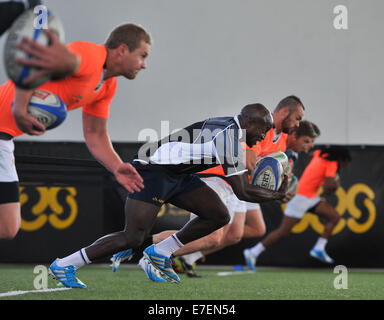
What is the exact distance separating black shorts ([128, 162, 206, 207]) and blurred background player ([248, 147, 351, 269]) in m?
3.72

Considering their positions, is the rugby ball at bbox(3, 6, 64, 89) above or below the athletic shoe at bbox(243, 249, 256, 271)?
above

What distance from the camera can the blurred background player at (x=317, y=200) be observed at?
860 centimetres

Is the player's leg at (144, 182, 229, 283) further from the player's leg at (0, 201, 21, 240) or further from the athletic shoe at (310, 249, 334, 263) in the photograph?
the athletic shoe at (310, 249, 334, 263)

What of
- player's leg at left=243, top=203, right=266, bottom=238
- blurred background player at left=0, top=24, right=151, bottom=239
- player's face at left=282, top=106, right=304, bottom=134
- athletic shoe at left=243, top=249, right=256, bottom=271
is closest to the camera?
blurred background player at left=0, top=24, right=151, bottom=239

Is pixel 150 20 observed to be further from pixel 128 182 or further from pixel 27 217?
pixel 128 182

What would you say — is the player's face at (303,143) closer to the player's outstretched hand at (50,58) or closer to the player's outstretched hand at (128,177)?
the player's outstretched hand at (128,177)

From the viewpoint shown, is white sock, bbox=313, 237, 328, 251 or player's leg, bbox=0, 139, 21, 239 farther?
white sock, bbox=313, 237, 328, 251

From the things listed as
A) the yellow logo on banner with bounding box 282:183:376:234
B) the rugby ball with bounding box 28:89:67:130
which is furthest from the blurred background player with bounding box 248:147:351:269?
the rugby ball with bounding box 28:89:67:130

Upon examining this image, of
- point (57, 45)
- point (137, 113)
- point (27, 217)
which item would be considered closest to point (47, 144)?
point (27, 217)

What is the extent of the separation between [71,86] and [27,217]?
5339 millimetres

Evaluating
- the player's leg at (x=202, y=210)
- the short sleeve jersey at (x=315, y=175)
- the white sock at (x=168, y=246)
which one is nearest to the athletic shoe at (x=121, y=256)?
the white sock at (x=168, y=246)

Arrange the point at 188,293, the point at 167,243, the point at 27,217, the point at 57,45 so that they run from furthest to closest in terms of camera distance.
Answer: the point at 27,217 → the point at 167,243 → the point at 188,293 → the point at 57,45

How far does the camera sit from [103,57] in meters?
3.96

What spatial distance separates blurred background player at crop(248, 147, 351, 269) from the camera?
8.60 meters
